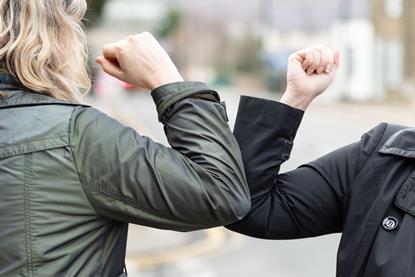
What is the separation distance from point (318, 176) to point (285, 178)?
0.10m

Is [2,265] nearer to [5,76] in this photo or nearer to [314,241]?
[5,76]

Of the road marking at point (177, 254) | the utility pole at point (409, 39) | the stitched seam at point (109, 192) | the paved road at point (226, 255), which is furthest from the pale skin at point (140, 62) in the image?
the utility pole at point (409, 39)

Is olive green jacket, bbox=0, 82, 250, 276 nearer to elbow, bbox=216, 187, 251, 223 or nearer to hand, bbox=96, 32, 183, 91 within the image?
elbow, bbox=216, 187, 251, 223

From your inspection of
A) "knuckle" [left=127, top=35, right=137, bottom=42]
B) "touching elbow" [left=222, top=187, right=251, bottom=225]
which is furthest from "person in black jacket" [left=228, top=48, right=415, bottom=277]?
"knuckle" [left=127, top=35, right=137, bottom=42]

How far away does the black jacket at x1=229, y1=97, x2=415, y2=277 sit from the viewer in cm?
214

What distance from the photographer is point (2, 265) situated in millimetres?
1775

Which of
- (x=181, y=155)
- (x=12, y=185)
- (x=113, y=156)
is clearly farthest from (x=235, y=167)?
(x=12, y=185)

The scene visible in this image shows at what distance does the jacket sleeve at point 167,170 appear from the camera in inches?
68.9

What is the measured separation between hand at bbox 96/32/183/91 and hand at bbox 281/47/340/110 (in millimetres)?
533

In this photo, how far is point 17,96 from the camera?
6.00ft

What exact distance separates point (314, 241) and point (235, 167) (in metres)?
7.34

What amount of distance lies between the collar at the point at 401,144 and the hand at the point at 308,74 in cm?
26

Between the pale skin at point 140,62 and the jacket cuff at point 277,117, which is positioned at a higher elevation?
the pale skin at point 140,62

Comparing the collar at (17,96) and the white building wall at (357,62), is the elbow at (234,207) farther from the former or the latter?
the white building wall at (357,62)
